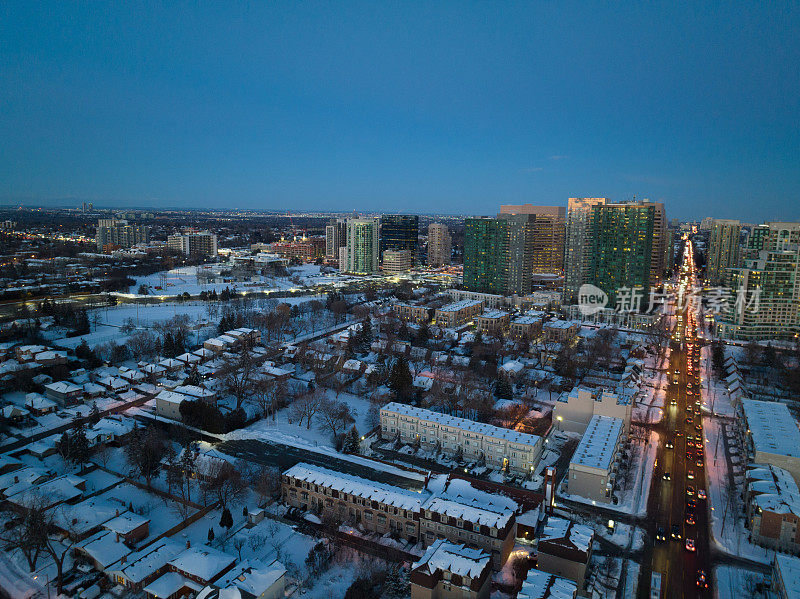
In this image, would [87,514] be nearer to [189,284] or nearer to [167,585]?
[167,585]

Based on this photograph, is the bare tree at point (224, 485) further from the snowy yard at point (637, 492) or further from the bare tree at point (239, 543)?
the snowy yard at point (637, 492)

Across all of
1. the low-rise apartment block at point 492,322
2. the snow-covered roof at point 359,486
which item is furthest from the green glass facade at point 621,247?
the snow-covered roof at point 359,486

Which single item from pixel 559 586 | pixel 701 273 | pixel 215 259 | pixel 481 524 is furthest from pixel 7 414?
pixel 701 273

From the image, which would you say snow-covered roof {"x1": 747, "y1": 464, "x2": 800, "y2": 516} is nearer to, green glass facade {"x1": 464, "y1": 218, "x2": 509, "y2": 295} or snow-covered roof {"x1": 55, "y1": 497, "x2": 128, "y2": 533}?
snow-covered roof {"x1": 55, "y1": 497, "x2": 128, "y2": 533}

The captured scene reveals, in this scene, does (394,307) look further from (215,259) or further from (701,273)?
(701,273)

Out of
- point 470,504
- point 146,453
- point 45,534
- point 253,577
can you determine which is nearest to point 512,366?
point 470,504

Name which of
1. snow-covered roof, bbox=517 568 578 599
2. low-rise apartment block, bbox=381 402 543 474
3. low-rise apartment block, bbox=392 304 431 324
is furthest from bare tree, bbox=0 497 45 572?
low-rise apartment block, bbox=392 304 431 324
